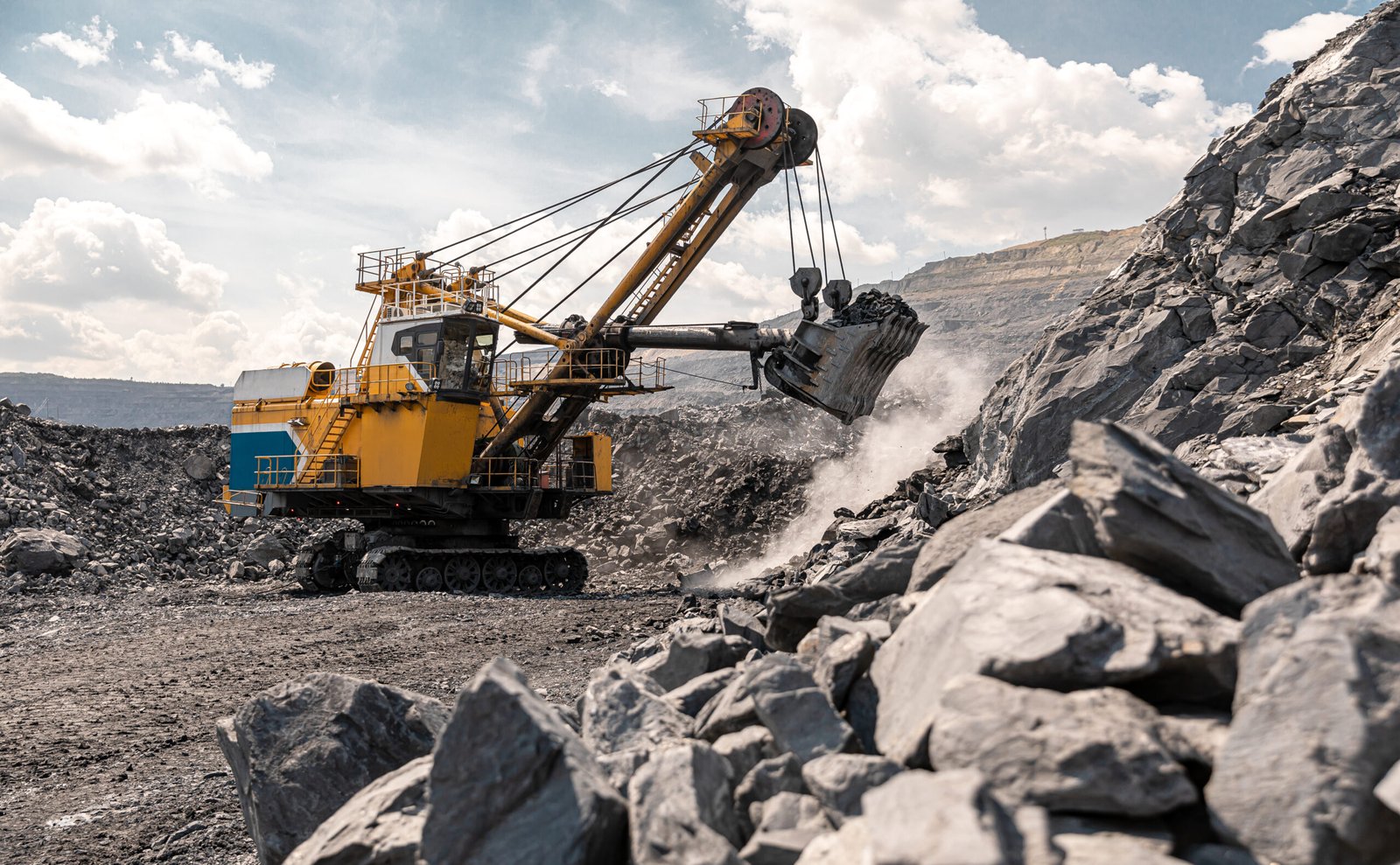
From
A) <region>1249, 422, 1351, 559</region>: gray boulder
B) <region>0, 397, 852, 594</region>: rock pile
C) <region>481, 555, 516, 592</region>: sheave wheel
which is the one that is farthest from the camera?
<region>0, 397, 852, 594</region>: rock pile

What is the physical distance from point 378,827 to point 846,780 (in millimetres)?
1681

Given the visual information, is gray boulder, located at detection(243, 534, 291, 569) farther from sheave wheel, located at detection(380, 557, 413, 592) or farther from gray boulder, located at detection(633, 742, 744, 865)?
gray boulder, located at detection(633, 742, 744, 865)

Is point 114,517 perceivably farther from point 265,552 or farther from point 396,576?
point 396,576

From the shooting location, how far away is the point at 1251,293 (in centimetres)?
1255

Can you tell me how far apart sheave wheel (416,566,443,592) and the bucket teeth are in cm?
649

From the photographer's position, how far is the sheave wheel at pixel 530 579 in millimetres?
17547

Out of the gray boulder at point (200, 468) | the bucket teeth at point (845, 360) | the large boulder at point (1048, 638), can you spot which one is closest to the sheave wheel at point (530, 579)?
the bucket teeth at point (845, 360)

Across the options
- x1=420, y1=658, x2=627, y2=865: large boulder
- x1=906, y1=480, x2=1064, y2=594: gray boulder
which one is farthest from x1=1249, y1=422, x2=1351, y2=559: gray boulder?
x1=420, y1=658, x2=627, y2=865: large boulder

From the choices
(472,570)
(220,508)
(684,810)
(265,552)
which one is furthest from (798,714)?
(220,508)

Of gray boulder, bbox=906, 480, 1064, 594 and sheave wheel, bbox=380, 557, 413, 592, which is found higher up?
gray boulder, bbox=906, 480, 1064, 594

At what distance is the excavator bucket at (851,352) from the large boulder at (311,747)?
11.1 metres

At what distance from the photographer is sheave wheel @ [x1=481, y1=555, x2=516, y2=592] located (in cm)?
1720

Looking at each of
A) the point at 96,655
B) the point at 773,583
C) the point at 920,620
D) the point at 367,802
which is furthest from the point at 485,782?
the point at 773,583

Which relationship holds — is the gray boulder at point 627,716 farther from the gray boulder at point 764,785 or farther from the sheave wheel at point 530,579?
the sheave wheel at point 530,579
